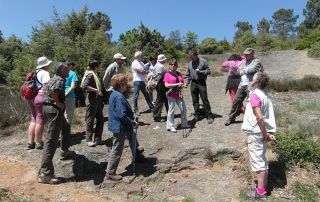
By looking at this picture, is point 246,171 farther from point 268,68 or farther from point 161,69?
point 268,68

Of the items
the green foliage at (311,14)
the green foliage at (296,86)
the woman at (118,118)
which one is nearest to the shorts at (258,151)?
the woman at (118,118)

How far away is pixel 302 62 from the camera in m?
17.5

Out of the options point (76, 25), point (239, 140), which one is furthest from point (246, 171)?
point (76, 25)

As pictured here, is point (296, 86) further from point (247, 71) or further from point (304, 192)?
point (304, 192)

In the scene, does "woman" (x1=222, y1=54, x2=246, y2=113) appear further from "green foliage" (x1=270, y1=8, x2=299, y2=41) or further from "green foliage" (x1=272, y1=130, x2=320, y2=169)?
"green foliage" (x1=270, y1=8, x2=299, y2=41)

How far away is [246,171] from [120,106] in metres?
2.40

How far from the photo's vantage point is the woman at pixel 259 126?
3.68 metres

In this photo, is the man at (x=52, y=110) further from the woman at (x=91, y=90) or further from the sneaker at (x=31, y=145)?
the sneaker at (x=31, y=145)

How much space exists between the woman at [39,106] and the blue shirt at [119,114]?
1.57 meters

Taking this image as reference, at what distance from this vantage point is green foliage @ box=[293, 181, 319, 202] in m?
3.91

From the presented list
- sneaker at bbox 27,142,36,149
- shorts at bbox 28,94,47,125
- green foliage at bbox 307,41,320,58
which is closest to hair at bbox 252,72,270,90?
shorts at bbox 28,94,47,125

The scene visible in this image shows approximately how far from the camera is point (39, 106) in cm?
531

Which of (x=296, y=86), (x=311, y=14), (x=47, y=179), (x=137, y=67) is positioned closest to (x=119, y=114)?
(x=47, y=179)

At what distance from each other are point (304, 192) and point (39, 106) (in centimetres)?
489
